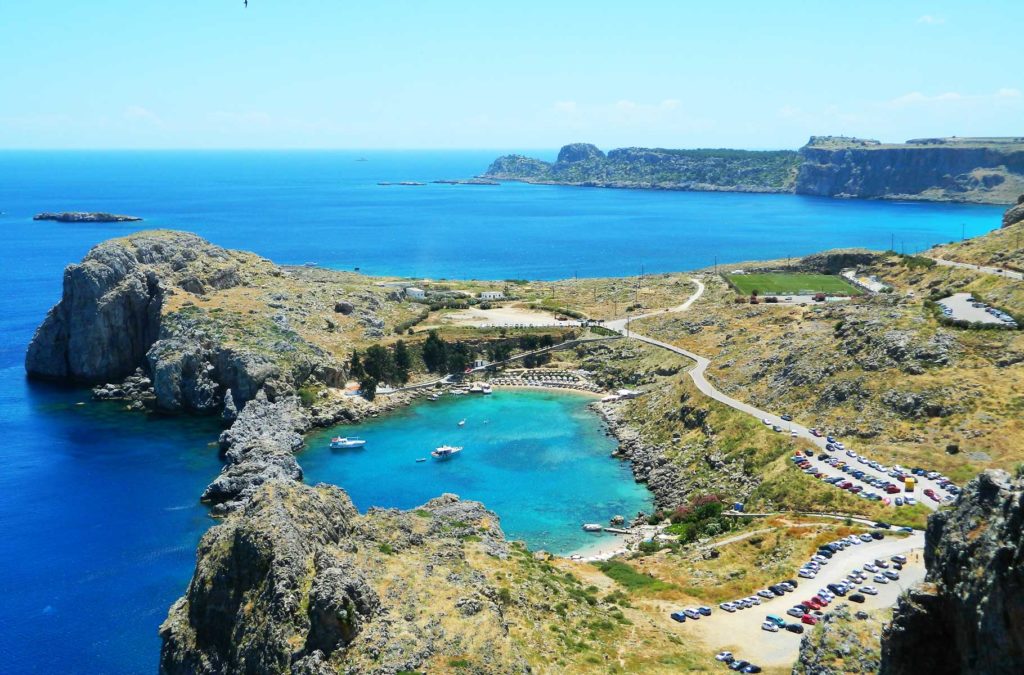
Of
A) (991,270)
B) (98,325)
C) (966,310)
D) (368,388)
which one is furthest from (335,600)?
(991,270)

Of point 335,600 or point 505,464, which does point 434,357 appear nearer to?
point 505,464

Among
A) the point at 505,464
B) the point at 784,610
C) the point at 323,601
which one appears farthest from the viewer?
the point at 505,464

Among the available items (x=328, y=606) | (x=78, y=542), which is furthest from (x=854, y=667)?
(x=78, y=542)

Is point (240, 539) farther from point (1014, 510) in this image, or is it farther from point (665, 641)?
point (1014, 510)

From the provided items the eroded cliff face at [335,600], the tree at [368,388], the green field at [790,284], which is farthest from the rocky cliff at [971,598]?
the green field at [790,284]

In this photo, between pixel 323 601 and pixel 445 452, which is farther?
pixel 445 452

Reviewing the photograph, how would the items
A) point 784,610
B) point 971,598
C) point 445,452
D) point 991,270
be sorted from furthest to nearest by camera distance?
point 991,270 → point 445,452 → point 784,610 → point 971,598
